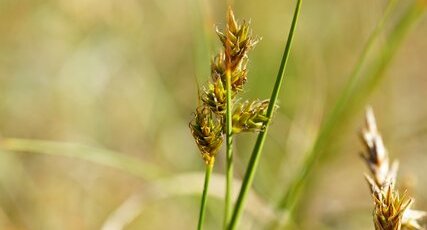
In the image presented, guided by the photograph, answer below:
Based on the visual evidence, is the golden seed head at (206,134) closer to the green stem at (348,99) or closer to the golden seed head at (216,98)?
the golden seed head at (216,98)

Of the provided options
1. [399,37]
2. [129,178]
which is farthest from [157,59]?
→ [399,37]

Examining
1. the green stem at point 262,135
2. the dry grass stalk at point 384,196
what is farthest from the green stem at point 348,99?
the green stem at point 262,135

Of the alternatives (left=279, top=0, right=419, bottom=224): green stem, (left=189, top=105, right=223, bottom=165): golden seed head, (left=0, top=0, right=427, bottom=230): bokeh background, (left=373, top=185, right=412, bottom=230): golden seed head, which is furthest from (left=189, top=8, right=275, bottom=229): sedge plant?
(left=0, top=0, right=427, bottom=230): bokeh background

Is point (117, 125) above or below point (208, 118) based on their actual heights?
above

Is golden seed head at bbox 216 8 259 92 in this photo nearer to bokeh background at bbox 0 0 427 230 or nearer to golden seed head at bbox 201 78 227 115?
golden seed head at bbox 201 78 227 115

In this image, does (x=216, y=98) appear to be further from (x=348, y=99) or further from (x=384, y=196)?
(x=348, y=99)

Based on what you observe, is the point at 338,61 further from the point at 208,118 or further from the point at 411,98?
the point at 208,118
